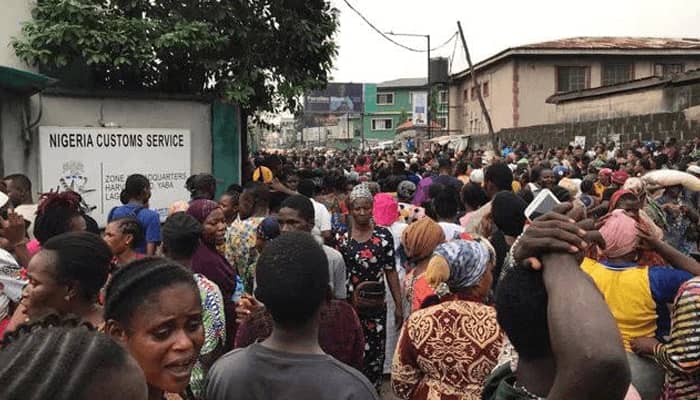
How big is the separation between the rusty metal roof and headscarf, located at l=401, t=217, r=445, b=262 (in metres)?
26.3

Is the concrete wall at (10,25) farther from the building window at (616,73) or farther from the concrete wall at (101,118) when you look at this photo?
the building window at (616,73)

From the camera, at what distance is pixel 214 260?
442 centimetres

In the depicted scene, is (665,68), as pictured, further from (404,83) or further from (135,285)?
(404,83)

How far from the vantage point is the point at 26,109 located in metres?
9.81

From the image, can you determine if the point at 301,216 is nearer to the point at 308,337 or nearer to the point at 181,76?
the point at 308,337

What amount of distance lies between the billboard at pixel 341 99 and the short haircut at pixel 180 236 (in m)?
73.4

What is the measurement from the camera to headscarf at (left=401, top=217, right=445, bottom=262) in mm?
4523

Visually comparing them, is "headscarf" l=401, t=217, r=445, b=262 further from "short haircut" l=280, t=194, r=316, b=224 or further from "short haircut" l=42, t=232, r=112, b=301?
"short haircut" l=42, t=232, r=112, b=301

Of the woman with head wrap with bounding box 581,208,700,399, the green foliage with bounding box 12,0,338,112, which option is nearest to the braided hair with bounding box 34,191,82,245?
the woman with head wrap with bounding box 581,208,700,399

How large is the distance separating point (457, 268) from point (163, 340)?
5.16ft

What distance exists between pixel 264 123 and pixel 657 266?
39.5ft

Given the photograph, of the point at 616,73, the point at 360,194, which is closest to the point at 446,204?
the point at 360,194

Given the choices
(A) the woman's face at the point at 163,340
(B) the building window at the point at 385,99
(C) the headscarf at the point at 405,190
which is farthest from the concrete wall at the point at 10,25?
(B) the building window at the point at 385,99

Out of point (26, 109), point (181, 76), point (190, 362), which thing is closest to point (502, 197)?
point (190, 362)
